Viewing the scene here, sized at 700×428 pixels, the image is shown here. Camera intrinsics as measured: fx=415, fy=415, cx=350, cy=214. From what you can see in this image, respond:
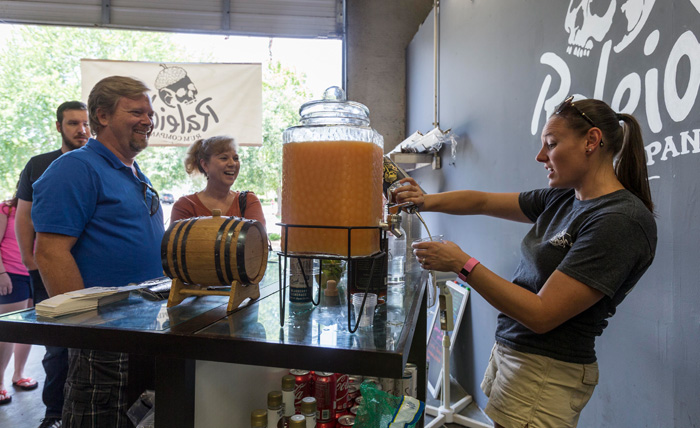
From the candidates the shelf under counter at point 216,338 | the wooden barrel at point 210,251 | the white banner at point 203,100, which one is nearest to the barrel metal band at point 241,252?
the wooden barrel at point 210,251

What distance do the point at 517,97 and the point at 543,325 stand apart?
5.13 feet

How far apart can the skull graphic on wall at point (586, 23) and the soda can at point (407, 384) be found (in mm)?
1485

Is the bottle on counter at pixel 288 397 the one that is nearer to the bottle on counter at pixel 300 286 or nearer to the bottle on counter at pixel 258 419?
the bottle on counter at pixel 258 419

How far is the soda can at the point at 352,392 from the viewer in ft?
4.58

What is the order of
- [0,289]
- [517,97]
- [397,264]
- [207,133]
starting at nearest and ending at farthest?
[397,264]
[517,97]
[0,289]
[207,133]

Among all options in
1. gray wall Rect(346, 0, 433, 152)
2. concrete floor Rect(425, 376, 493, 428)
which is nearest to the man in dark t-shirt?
concrete floor Rect(425, 376, 493, 428)

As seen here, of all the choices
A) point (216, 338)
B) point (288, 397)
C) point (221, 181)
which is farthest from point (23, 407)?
point (216, 338)

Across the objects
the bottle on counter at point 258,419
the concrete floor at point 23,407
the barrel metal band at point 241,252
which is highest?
the barrel metal band at point 241,252

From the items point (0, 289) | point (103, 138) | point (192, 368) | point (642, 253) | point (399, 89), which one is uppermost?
point (399, 89)

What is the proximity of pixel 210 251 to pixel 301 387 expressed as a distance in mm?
544

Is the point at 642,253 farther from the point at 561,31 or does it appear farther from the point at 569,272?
the point at 561,31

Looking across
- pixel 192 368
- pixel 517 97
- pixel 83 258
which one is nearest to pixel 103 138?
pixel 83 258

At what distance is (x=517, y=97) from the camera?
230cm

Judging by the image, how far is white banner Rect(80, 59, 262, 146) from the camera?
4.36m
